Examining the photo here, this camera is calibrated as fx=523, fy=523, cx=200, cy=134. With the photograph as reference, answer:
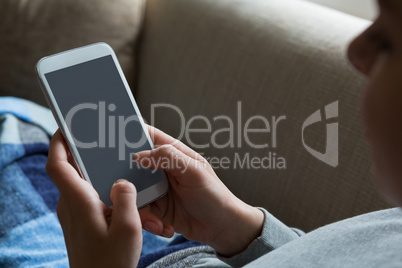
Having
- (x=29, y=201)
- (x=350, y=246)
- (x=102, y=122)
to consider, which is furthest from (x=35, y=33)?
(x=350, y=246)

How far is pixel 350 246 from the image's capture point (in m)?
0.56

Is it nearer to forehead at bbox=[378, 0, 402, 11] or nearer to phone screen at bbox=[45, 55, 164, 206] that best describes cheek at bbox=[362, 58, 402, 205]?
forehead at bbox=[378, 0, 402, 11]

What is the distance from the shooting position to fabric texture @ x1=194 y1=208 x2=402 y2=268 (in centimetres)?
53

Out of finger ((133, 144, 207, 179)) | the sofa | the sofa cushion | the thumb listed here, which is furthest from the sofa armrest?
the thumb

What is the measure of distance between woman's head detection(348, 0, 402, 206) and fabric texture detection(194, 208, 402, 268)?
133mm

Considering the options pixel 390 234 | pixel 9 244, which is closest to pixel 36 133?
pixel 9 244

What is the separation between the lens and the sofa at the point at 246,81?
0.86m

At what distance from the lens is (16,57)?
1.16 m

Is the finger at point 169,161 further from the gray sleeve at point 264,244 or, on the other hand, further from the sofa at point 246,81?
the sofa at point 246,81

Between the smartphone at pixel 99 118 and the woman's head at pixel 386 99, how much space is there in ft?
1.19

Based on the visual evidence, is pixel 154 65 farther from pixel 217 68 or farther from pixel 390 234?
pixel 390 234

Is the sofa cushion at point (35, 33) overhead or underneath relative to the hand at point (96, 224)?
underneath

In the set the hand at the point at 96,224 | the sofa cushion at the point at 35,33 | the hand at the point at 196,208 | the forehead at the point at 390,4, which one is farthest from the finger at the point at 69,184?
the sofa cushion at the point at 35,33

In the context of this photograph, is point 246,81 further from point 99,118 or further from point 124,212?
point 124,212
